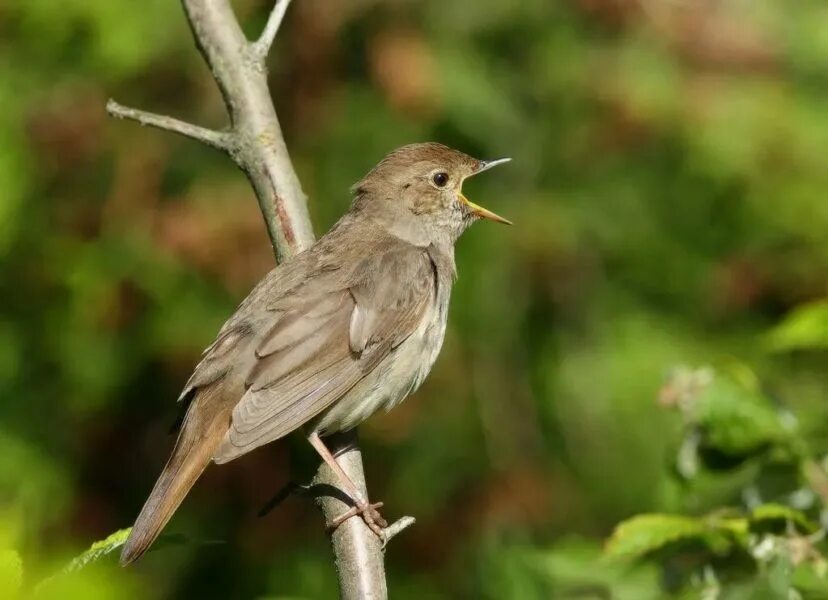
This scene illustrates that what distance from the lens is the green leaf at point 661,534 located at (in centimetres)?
287

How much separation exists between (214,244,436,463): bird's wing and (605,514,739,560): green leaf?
1.15 metres

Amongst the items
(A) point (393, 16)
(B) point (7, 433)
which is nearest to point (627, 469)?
(A) point (393, 16)

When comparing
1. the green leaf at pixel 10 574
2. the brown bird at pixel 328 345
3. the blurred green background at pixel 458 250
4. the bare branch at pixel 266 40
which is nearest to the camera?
the green leaf at pixel 10 574

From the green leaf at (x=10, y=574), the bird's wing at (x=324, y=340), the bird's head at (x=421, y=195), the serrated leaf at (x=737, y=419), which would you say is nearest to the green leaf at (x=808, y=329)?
the serrated leaf at (x=737, y=419)

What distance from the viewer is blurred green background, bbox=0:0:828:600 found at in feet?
17.7

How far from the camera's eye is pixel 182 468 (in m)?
3.48

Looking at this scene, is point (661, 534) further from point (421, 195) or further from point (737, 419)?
point (421, 195)

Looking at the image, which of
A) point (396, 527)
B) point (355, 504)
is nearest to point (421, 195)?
point (355, 504)

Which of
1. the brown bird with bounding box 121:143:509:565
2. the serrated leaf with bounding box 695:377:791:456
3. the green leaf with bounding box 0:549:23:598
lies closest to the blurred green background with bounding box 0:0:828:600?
the brown bird with bounding box 121:143:509:565

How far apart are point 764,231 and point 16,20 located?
381 cm

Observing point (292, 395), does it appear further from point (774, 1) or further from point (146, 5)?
point (774, 1)

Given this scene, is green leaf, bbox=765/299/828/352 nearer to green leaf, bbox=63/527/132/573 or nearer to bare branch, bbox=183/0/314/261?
bare branch, bbox=183/0/314/261

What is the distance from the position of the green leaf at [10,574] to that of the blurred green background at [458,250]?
340 cm

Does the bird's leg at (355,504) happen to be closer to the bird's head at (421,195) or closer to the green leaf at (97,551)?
the bird's head at (421,195)
